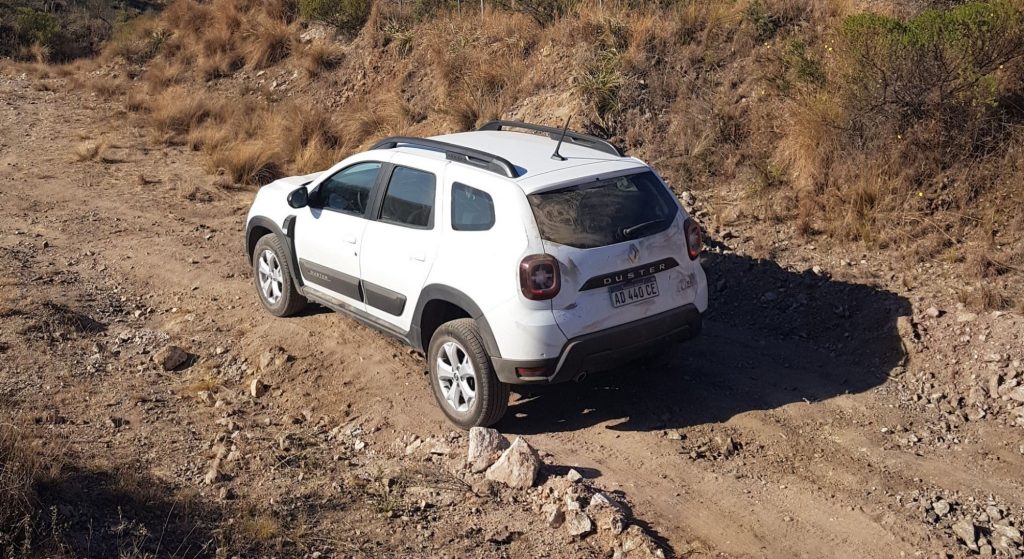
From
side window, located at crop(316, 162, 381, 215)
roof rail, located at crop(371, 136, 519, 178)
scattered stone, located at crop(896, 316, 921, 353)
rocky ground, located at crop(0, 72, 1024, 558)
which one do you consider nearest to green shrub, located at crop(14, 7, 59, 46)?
rocky ground, located at crop(0, 72, 1024, 558)

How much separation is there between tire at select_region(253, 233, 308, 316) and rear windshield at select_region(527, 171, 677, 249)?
112 inches

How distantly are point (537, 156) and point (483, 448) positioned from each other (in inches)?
78.6

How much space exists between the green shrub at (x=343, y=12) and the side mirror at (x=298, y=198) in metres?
10.6

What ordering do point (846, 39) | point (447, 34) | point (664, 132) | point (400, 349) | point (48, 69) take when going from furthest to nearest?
point (48, 69) < point (447, 34) < point (664, 132) < point (846, 39) < point (400, 349)

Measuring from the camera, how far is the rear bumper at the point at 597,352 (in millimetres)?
5590

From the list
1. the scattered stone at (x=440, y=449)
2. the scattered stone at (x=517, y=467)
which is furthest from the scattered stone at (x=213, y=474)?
the scattered stone at (x=517, y=467)

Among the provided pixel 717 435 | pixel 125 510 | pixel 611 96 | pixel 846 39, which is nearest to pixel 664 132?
pixel 611 96

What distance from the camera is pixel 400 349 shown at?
7445 millimetres

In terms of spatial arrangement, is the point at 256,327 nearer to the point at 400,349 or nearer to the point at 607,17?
the point at 400,349

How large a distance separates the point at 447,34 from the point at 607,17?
3303 mm

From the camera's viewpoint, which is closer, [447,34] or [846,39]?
[846,39]

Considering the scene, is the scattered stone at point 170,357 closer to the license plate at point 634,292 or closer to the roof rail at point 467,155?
the roof rail at point 467,155

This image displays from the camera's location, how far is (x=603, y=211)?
5809 mm

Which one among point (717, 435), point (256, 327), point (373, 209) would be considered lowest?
point (717, 435)
